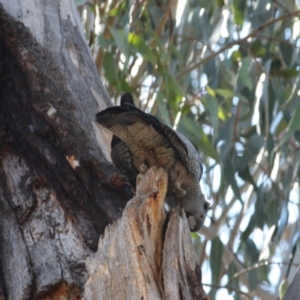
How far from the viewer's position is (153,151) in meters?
2.09

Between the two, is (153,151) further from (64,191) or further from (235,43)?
(235,43)

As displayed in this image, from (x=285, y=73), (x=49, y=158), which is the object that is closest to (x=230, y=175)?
(x=285, y=73)

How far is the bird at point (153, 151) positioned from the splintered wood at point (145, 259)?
253 millimetres

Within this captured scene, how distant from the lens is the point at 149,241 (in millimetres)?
1559

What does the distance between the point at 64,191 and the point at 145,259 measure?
394 mm

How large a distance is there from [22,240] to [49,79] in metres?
0.54

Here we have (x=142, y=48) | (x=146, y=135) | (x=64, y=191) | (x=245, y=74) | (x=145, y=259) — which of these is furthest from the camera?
(x=245, y=74)

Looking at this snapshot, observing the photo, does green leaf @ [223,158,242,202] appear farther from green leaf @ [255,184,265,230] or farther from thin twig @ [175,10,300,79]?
thin twig @ [175,10,300,79]

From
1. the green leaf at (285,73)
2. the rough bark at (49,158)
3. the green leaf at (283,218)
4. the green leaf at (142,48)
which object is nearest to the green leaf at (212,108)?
the green leaf at (142,48)

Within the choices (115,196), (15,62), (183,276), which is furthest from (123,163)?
(183,276)

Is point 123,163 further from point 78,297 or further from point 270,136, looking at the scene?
point 270,136

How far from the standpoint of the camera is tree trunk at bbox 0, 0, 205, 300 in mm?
1516

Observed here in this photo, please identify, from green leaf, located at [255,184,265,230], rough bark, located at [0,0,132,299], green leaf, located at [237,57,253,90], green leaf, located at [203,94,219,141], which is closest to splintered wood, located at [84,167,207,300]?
rough bark, located at [0,0,132,299]

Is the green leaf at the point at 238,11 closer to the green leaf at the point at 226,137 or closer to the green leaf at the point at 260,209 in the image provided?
the green leaf at the point at 226,137
